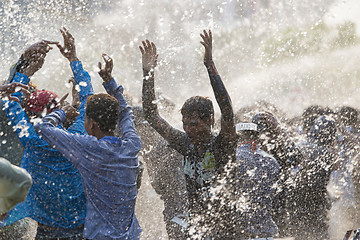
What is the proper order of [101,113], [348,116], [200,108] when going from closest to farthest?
[101,113]
[200,108]
[348,116]

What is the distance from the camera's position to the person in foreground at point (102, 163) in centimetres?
277

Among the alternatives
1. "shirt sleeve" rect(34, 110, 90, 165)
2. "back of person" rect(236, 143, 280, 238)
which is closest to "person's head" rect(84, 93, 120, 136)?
"shirt sleeve" rect(34, 110, 90, 165)

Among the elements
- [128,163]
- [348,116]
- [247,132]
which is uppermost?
[348,116]

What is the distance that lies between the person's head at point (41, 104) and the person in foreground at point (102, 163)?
0.57 ft

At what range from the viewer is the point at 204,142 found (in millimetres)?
3320

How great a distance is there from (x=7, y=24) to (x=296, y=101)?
4400 millimetres

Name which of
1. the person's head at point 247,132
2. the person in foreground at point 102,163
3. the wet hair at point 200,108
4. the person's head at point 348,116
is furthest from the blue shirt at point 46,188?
the person's head at point 348,116

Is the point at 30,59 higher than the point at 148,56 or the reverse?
the reverse

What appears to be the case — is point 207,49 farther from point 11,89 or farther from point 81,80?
point 11,89

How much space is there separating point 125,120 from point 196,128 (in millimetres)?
500

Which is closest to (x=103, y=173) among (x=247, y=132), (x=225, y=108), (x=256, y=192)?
(x=225, y=108)

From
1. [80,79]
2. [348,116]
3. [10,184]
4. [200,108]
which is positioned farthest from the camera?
[348,116]

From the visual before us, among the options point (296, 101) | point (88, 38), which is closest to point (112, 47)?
point (88, 38)

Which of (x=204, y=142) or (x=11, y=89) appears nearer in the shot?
(x=11, y=89)
